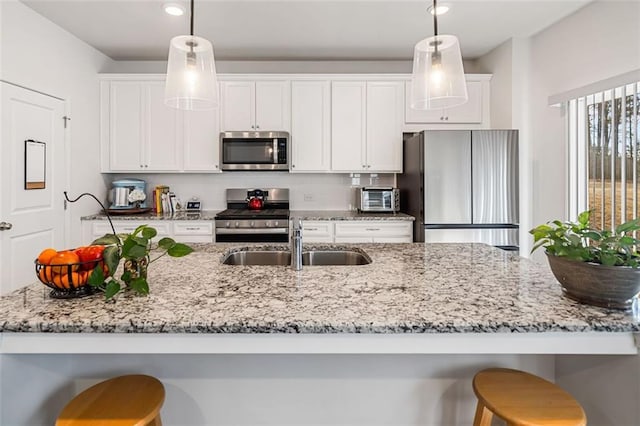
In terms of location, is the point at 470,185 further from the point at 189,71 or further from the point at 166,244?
the point at 166,244

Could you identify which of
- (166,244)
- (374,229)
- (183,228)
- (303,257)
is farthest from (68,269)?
(374,229)

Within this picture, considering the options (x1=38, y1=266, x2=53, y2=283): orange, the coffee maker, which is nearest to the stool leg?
(x1=38, y1=266, x2=53, y2=283): orange

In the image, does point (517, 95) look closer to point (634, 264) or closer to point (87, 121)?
point (634, 264)

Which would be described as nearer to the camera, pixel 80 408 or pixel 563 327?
pixel 563 327

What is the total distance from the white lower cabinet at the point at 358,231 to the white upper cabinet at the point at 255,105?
3.53 feet

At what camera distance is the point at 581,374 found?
135cm

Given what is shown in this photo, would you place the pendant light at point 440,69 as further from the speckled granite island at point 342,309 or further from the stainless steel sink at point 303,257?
the stainless steel sink at point 303,257

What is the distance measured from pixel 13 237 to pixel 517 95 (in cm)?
427

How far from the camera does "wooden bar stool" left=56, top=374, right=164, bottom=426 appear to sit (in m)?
1.12

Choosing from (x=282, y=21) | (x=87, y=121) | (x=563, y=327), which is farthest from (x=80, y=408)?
(x=87, y=121)

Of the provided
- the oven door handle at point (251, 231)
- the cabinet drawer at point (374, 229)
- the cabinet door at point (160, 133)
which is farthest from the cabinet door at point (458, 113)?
the cabinet door at point (160, 133)

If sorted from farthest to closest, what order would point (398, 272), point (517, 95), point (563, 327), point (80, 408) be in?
point (517, 95) → point (398, 272) → point (80, 408) → point (563, 327)

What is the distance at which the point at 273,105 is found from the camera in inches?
151

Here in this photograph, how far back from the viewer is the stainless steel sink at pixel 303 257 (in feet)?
7.07
